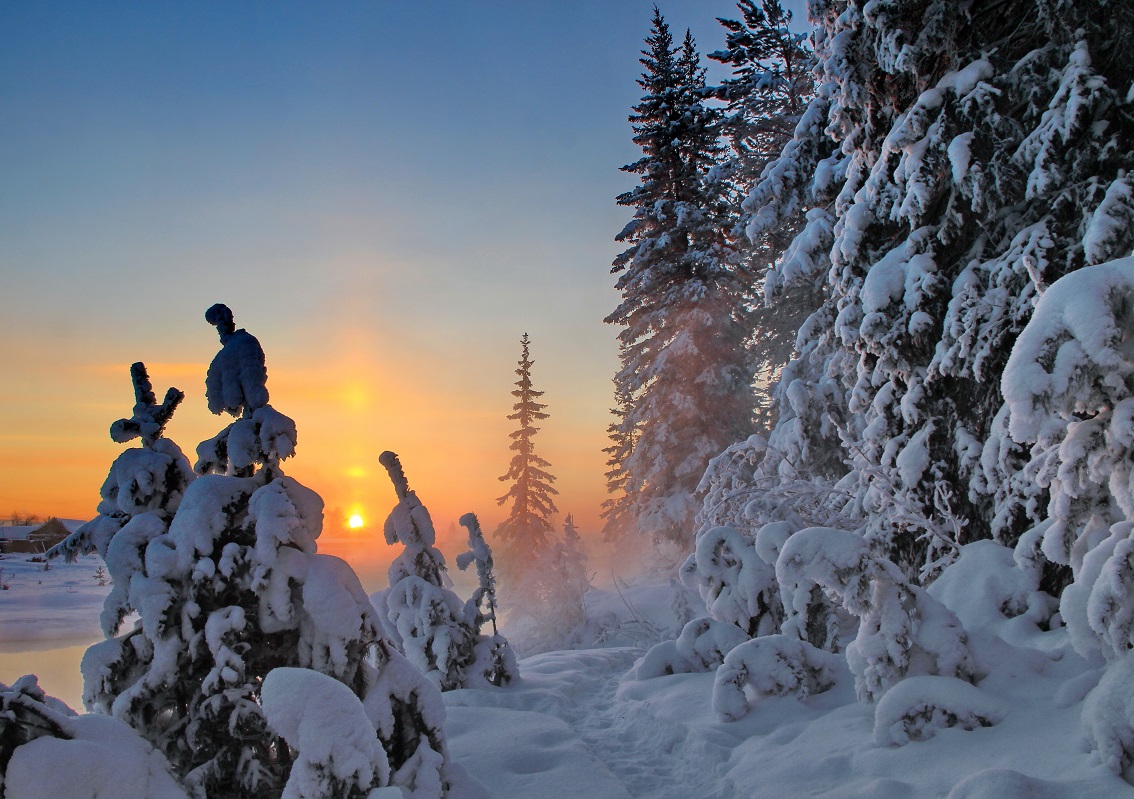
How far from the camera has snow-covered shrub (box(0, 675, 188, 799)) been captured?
2547 mm

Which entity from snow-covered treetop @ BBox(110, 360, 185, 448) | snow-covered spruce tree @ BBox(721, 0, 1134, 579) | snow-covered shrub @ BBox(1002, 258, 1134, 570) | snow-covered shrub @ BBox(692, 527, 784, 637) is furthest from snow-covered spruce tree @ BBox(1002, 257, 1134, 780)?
snow-covered treetop @ BBox(110, 360, 185, 448)

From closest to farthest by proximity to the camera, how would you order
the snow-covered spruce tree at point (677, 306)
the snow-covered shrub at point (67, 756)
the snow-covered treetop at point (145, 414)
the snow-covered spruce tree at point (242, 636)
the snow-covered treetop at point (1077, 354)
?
the snow-covered shrub at point (67, 756)
the snow-covered treetop at point (1077, 354)
the snow-covered spruce tree at point (242, 636)
the snow-covered treetop at point (145, 414)
the snow-covered spruce tree at point (677, 306)

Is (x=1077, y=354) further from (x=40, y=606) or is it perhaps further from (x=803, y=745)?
(x=40, y=606)

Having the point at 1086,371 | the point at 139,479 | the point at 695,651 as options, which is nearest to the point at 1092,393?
the point at 1086,371

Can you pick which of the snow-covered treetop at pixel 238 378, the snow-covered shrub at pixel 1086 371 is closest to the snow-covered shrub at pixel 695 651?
the snow-covered shrub at pixel 1086 371

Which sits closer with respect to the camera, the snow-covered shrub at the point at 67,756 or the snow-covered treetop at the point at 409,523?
the snow-covered shrub at the point at 67,756

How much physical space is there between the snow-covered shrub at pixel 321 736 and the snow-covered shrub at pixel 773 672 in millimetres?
3956

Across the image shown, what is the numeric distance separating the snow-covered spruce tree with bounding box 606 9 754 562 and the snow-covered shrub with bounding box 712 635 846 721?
12574 millimetres

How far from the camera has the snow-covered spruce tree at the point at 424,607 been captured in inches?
366

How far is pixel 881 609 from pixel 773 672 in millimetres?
1908

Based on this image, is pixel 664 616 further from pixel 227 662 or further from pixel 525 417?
pixel 227 662

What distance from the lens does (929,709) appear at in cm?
430

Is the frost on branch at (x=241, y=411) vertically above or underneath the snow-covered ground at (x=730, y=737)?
above

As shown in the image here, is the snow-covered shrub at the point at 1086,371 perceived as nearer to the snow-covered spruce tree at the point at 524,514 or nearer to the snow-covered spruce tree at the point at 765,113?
the snow-covered spruce tree at the point at 765,113
